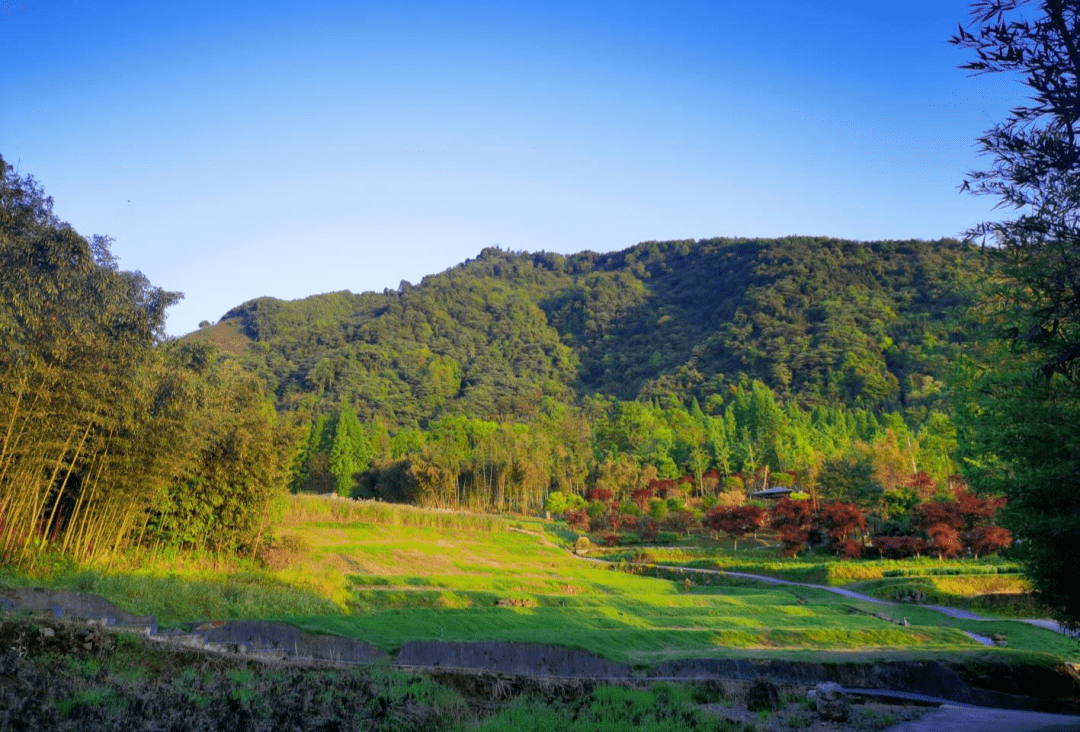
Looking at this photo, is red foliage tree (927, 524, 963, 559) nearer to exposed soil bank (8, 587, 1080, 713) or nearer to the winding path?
the winding path

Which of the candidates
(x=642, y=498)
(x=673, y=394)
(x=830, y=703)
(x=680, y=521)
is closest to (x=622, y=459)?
(x=642, y=498)

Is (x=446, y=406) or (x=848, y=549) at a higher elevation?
(x=446, y=406)

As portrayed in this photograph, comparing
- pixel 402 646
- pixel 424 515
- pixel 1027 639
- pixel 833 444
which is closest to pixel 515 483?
pixel 424 515

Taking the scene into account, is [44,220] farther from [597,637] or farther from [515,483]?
[515,483]

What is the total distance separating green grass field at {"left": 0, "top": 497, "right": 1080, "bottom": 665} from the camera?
18.2 meters

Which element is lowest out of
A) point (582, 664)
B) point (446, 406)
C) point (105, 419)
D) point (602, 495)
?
point (602, 495)

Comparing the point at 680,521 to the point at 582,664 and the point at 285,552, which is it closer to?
the point at 285,552

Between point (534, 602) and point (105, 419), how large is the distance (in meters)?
15.5

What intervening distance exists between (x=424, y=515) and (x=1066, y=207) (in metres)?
48.6

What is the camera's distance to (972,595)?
34031mm

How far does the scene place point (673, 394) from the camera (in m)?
141

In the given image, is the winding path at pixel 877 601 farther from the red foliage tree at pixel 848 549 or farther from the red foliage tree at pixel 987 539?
the red foliage tree at pixel 987 539

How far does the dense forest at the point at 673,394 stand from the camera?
7794cm

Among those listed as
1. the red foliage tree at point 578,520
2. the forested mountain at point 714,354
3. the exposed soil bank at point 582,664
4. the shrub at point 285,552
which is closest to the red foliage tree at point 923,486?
the red foliage tree at point 578,520
